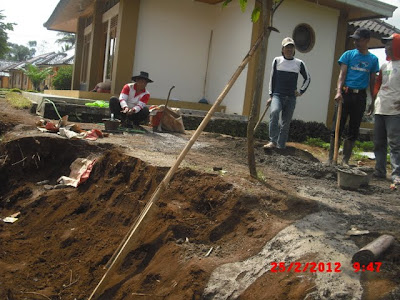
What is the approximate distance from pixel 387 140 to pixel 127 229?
3643mm

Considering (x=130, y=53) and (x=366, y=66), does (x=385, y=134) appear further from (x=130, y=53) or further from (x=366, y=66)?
(x=130, y=53)

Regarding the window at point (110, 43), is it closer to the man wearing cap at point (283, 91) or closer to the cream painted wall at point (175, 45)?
the cream painted wall at point (175, 45)

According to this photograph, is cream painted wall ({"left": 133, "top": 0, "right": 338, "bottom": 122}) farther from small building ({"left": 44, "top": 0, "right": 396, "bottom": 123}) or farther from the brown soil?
the brown soil

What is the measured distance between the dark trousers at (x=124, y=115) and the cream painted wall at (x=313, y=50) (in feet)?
12.8

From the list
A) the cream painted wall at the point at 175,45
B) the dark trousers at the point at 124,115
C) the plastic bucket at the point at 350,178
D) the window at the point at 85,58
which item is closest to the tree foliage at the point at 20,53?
the window at the point at 85,58

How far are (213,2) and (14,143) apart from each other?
7.54 metres

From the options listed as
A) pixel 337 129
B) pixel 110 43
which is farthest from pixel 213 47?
pixel 337 129

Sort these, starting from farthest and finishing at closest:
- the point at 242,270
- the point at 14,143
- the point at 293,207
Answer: the point at 14,143
the point at 293,207
the point at 242,270

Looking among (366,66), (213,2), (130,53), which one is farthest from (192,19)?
(366,66)

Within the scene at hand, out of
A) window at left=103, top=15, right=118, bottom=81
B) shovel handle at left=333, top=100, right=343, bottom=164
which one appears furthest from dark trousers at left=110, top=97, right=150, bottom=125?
window at left=103, top=15, right=118, bottom=81

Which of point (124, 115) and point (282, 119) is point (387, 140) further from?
point (124, 115)

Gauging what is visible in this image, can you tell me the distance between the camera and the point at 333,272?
2.63 m

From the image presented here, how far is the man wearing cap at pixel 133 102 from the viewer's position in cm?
759

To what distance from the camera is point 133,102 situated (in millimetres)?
7781
